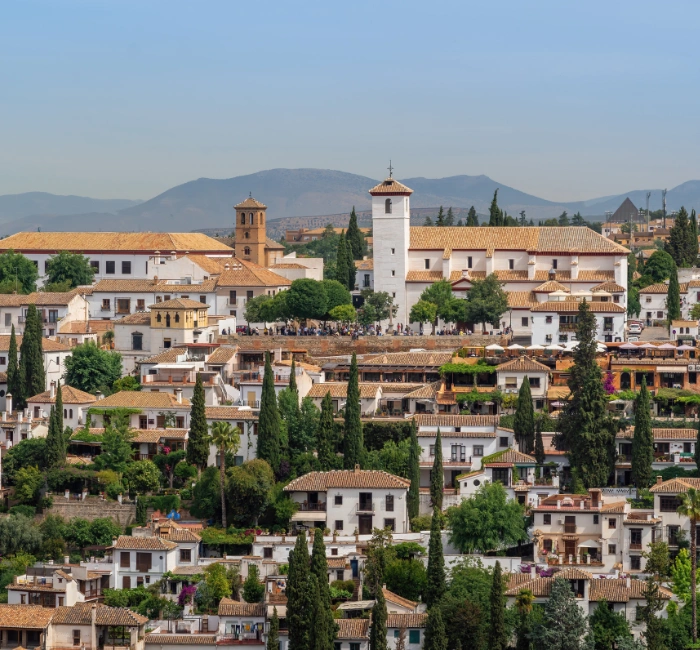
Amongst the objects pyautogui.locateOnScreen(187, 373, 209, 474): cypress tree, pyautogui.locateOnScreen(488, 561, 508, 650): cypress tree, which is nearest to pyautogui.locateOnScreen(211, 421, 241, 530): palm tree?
pyautogui.locateOnScreen(187, 373, 209, 474): cypress tree

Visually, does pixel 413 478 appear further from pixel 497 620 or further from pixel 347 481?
pixel 497 620

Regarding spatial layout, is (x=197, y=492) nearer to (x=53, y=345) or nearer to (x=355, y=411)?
(x=355, y=411)

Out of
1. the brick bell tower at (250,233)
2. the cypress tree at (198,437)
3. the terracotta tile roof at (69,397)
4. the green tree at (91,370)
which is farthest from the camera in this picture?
the brick bell tower at (250,233)

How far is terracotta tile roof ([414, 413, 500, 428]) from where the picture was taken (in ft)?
196

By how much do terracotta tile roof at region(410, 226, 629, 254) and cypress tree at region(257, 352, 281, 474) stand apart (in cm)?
2553

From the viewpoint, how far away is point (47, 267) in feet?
290

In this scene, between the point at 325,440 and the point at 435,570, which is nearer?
the point at 435,570

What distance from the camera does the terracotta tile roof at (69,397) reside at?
63938 mm

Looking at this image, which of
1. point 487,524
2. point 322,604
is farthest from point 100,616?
point 487,524

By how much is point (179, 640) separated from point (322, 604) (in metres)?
5.38

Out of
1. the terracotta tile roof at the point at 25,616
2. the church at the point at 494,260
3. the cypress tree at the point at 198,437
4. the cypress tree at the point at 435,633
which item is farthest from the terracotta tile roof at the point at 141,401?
the church at the point at 494,260

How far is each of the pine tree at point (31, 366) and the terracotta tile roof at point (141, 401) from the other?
456 cm

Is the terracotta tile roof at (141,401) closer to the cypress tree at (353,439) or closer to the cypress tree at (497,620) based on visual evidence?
the cypress tree at (353,439)

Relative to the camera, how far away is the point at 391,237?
8269cm
